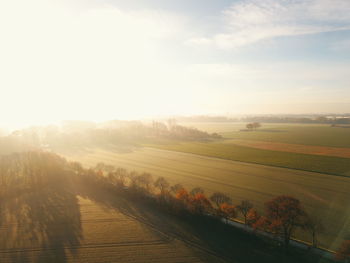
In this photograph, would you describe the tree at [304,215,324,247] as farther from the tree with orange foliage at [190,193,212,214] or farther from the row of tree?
the tree with orange foliage at [190,193,212,214]

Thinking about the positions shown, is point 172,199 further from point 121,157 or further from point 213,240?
point 121,157

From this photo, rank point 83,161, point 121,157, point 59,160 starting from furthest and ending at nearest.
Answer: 1. point 121,157
2. point 83,161
3. point 59,160

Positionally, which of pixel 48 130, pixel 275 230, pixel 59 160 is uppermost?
pixel 48 130

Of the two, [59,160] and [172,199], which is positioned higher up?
[59,160]

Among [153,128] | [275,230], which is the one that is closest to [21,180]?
[275,230]

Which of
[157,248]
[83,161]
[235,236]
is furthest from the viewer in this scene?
[83,161]

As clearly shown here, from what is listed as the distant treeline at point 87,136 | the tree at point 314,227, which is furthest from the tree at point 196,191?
the distant treeline at point 87,136

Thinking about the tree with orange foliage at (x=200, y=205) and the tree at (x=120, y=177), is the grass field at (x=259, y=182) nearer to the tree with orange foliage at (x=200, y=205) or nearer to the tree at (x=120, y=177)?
the tree with orange foliage at (x=200, y=205)

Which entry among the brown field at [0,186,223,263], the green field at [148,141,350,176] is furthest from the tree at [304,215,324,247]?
the green field at [148,141,350,176]
